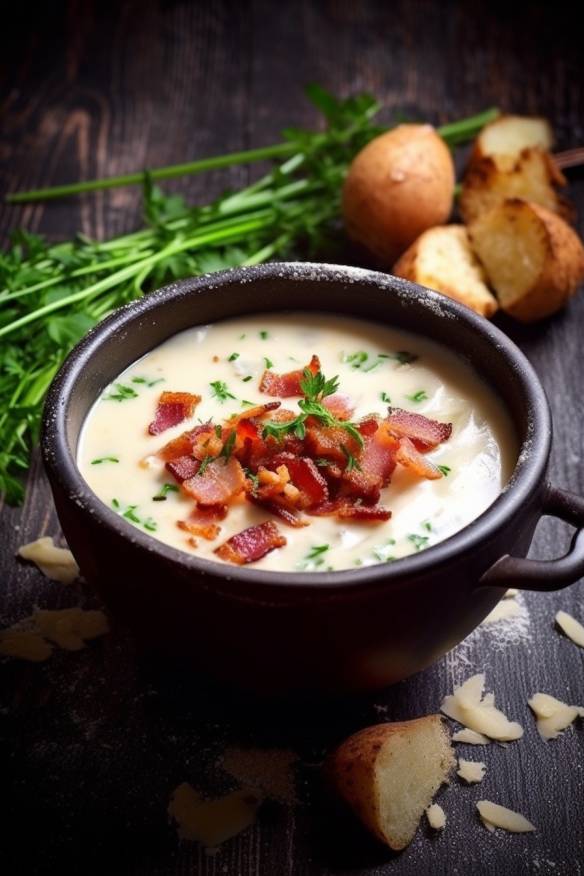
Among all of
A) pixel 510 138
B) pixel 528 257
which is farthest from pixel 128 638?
pixel 510 138

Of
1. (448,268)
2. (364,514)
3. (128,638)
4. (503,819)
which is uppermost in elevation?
(364,514)

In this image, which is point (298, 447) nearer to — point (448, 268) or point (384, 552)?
point (384, 552)

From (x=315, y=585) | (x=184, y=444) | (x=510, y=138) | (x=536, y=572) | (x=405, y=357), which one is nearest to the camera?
(x=315, y=585)

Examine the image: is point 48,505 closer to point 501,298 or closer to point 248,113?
point 501,298

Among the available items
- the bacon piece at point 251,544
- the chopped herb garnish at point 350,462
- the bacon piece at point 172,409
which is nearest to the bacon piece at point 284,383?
the bacon piece at point 172,409

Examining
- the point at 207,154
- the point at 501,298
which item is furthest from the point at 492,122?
the point at 207,154

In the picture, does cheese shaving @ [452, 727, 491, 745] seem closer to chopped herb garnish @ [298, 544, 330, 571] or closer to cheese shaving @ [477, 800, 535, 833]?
cheese shaving @ [477, 800, 535, 833]

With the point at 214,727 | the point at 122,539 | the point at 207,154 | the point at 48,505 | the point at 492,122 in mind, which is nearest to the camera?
the point at 122,539
